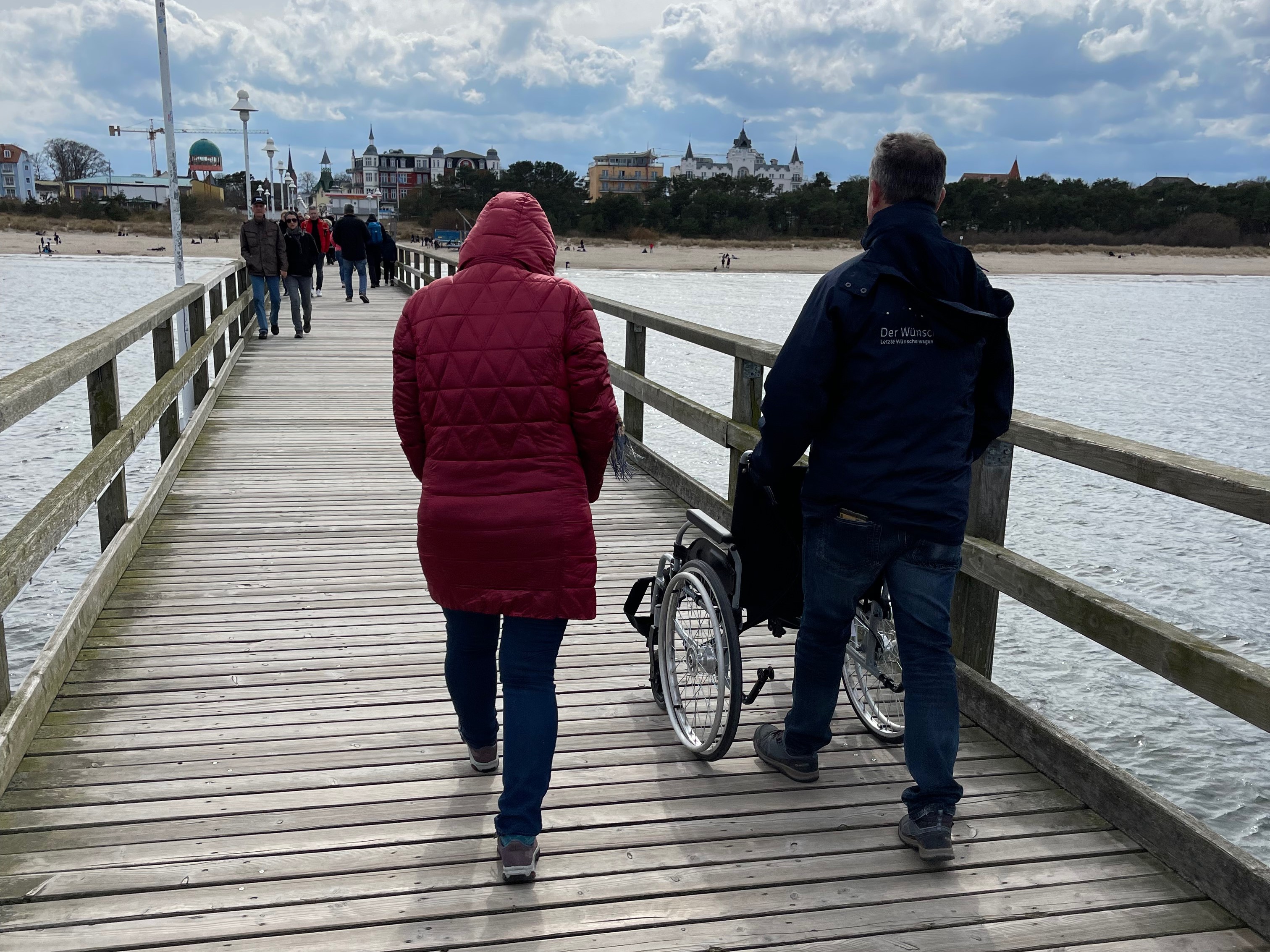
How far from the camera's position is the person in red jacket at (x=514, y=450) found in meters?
2.49

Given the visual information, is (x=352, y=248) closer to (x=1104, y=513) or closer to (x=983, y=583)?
(x=1104, y=513)

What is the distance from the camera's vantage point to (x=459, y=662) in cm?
283

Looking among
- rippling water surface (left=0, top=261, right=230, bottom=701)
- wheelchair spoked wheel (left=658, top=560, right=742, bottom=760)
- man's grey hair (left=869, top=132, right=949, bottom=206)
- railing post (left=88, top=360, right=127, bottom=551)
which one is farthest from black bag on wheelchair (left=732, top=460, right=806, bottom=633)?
rippling water surface (left=0, top=261, right=230, bottom=701)

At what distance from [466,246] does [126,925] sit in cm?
166

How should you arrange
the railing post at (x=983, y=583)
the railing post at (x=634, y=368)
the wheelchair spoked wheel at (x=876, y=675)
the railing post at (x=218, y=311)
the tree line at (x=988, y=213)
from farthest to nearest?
the tree line at (x=988, y=213) < the railing post at (x=218, y=311) < the railing post at (x=634, y=368) < the railing post at (x=983, y=583) < the wheelchair spoked wheel at (x=876, y=675)

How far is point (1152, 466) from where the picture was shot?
9.07 feet

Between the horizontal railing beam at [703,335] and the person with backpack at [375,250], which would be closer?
the horizontal railing beam at [703,335]

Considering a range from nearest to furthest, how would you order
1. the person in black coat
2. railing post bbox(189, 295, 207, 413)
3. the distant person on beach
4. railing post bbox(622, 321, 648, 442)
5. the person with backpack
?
railing post bbox(622, 321, 648, 442), railing post bbox(189, 295, 207, 413), the distant person on beach, the person with backpack, the person in black coat

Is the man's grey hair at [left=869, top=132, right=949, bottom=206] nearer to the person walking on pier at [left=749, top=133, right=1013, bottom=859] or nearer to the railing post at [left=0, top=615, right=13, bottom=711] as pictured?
the person walking on pier at [left=749, top=133, right=1013, bottom=859]

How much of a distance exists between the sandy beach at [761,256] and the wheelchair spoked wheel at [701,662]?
71.8 meters

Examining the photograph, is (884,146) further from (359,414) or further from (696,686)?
(359,414)

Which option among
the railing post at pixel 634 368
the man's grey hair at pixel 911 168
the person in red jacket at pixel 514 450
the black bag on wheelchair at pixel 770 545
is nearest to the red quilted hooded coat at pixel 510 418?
the person in red jacket at pixel 514 450

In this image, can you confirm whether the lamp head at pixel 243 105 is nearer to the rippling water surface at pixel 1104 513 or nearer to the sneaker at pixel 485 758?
the rippling water surface at pixel 1104 513

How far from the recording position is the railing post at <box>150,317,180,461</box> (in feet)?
19.7
